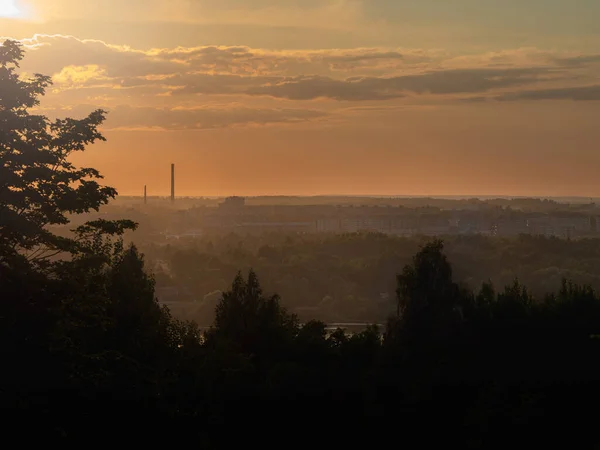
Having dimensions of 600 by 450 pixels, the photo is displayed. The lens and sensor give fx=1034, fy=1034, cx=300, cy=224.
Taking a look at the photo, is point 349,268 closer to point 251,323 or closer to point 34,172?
point 251,323

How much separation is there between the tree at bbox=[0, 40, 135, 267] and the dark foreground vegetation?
0.09 feet

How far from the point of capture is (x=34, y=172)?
17641mm

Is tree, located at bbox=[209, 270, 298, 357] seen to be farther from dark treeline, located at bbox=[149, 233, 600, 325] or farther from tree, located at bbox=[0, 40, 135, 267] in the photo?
dark treeline, located at bbox=[149, 233, 600, 325]

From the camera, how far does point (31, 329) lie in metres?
16.4

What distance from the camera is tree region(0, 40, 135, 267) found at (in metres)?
Answer: 17.4

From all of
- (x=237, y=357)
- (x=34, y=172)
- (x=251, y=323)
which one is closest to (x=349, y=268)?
(x=251, y=323)

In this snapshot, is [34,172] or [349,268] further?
[349,268]

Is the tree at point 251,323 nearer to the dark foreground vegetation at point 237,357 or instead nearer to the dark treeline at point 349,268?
the dark foreground vegetation at point 237,357

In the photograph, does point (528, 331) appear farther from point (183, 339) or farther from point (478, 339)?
point (183, 339)

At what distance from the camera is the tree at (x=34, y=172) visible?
686 inches

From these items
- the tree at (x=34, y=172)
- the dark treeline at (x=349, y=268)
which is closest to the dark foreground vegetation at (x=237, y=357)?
the tree at (x=34, y=172)

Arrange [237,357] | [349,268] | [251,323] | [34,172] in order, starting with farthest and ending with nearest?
[349,268], [251,323], [237,357], [34,172]

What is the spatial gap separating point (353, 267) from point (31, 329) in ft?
295

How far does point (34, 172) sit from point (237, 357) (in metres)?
9.92
